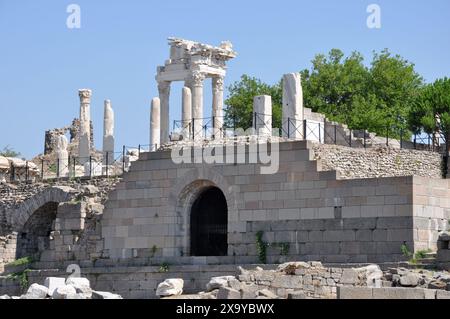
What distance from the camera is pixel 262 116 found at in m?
49.4

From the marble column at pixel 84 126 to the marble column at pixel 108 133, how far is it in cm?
94

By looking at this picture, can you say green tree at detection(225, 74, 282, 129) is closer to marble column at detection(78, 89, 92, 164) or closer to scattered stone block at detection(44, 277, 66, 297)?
marble column at detection(78, 89, 92, 164)

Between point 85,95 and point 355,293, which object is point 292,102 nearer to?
point 355,293

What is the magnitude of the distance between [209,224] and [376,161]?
16.8 feet

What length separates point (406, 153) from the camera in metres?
47.2

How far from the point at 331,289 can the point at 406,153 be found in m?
11.2

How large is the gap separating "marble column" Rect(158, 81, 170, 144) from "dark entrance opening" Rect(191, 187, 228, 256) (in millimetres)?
18272

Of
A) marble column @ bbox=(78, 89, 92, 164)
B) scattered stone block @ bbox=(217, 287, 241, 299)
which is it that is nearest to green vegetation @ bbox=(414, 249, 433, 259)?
scattered stone block @ bbox=(217, 287, 241, 299)

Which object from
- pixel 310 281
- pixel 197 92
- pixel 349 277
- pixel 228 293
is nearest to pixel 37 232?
pixel 197 92

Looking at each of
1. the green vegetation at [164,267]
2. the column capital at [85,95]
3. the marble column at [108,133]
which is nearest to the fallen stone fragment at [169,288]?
the green vegetation at [164,267]

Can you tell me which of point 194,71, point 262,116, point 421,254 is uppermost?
point 194,71

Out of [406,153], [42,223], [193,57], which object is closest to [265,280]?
[406,153]

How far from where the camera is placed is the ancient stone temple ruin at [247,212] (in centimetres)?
4059
